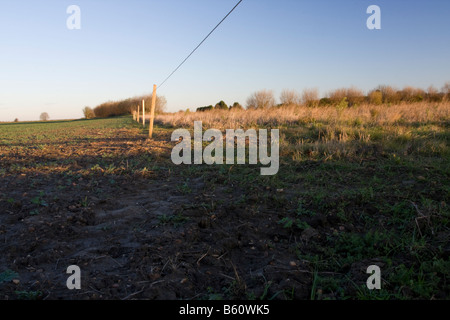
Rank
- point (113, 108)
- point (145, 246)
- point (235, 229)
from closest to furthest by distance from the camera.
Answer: point (145, 246), point (235, 229), point (113, 108)

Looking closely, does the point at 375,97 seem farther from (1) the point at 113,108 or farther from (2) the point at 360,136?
(1) the point at 113,108

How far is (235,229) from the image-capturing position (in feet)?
10.5

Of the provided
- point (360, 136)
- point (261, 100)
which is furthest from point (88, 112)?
point (360, 136)

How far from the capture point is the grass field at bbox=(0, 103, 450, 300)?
221 cm

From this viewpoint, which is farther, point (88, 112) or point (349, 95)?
point (88, 112)

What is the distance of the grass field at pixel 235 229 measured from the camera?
2205 mm

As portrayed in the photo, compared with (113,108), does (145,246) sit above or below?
below

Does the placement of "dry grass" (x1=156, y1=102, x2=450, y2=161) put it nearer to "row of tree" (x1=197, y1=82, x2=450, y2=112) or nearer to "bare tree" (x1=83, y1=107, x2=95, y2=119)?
"row of tree" (x1=197, y1=82, x2=450, y2=112)

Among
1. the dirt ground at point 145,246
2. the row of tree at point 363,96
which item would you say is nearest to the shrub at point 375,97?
the row of tree at point 363,96

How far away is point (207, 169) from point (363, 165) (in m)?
A: 3.02

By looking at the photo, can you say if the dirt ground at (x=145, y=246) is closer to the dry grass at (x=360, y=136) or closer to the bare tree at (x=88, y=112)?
the dry grass at (x=360, y=136)

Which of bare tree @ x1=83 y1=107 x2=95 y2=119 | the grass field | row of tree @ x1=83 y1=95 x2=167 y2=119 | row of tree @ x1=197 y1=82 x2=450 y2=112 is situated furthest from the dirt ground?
bare tree @ x1=83 y1=107 x2=95 y2=119
